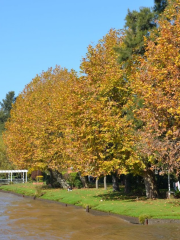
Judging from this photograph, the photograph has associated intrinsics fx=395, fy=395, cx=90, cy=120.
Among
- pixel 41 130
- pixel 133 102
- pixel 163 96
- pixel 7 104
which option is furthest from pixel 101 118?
pixel 7 104

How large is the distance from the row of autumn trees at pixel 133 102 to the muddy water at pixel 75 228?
3844 mm

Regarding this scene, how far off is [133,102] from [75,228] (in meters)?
10.4

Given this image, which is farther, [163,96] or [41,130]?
[41,130]

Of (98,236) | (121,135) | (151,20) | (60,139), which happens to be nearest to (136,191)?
(121,135)

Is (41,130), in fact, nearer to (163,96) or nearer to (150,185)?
(150,185)

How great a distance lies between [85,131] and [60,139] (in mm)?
13706

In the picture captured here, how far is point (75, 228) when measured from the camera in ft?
64.6

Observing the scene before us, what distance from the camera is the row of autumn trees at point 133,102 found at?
2161cm

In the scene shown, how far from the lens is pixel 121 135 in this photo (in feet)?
86.2

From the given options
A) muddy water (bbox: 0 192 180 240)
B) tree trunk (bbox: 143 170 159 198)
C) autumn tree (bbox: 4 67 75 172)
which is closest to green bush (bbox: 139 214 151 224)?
muddy water (bbox: 0 192 180 240)

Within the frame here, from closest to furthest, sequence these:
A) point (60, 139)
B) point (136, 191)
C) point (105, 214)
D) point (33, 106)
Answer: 1. point (105, 214)
2. point (136, 191)
3. point (60, 139)
4. point (33, 106)

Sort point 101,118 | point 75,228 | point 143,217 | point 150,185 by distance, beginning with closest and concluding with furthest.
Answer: point 75,228 < point 143,217 < point 101,118 < point 150,185

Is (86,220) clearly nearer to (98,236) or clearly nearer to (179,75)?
(98,236)

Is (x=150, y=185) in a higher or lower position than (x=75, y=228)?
higher
